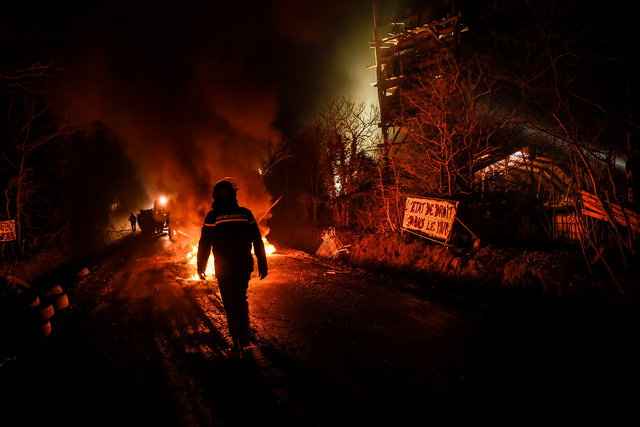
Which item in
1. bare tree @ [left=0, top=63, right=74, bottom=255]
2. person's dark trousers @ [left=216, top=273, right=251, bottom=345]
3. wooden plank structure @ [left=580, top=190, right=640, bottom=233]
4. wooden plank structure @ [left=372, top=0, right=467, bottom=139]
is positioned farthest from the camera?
wooden plank structure @ [left=372, top=0, right=467, bottom=139]

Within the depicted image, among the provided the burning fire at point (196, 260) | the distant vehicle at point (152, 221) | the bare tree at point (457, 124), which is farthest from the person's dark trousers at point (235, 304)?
the distant vehicle at point (152, 221)

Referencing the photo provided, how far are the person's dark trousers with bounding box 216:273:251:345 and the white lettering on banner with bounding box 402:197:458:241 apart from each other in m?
5.69

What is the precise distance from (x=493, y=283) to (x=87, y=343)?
21.9 ft

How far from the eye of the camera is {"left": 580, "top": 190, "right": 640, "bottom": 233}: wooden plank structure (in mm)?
5266

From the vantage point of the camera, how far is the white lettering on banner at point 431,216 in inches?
322

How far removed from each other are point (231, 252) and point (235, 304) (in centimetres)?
61

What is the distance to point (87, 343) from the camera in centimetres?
463

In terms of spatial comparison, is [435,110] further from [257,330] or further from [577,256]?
[257,330]

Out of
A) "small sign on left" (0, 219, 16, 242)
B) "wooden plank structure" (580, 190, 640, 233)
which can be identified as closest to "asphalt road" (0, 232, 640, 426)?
"wooden plank structure" (580, 190, 640, 233)

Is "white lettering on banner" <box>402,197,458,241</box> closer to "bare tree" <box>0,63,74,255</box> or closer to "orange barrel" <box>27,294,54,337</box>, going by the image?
"orange barrel" <box>27,294,54,337</box>

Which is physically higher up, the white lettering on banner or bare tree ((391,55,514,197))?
bare tree ((391,55,514,197))

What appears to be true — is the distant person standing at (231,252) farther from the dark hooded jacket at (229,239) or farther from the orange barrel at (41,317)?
the orange barrel at (41,317)

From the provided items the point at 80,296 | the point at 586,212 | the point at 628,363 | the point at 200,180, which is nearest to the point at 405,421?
the point at 628,363

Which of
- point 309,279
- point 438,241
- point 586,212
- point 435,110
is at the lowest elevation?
point 309,279
